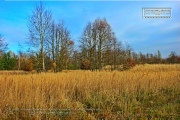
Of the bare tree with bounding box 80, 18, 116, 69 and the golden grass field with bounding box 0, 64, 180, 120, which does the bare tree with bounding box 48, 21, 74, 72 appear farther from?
the golden grass field with bounding box 0, 64, 180, 120

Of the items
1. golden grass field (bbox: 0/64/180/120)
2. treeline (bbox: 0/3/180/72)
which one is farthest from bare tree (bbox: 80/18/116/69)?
golden grass field (bbox: 0/64/180/120)

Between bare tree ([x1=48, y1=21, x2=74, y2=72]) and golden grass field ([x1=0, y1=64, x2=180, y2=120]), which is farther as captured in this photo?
bare tree ([x1=48, y1=21, x2=74, y2=72])

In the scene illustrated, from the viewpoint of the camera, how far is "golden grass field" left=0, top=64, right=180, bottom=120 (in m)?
4.85

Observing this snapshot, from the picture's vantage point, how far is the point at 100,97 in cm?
605

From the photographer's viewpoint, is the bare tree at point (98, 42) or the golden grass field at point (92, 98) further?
the bare tree at point (98, 42)

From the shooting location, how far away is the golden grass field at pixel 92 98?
485cm

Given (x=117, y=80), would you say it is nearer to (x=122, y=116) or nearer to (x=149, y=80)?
(x=149, y=80)

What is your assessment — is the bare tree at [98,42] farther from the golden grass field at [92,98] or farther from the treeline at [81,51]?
the golden grass field at [92,98]

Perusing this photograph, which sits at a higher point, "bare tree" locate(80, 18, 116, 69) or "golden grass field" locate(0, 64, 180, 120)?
"bare tree" locate(80, 18, 116, 69)

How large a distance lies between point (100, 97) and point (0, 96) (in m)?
2.78

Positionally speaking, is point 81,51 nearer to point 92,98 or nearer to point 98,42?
point 98,42

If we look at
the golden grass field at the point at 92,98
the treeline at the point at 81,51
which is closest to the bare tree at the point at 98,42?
the treeline at the point at 81,51

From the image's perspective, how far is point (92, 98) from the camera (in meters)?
6.01

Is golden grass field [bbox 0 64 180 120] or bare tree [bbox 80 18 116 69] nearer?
golden grass field [bbox 0 64 180 120]
